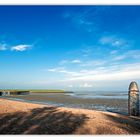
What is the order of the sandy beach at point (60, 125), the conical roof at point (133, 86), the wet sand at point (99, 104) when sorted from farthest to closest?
1. the wet sand at point (99, 104)
2. the conical roof at point (133, 86)
3. the sandy beach at point (60, 125)

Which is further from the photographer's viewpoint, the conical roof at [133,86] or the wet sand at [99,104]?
the wet sand at [99,104]

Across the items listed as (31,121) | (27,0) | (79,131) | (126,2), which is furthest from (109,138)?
Answer: (27,0)

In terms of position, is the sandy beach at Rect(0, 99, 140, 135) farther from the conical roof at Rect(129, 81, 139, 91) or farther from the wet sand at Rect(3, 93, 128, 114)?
the wet sand at Rect(3, 93, 128, 114)

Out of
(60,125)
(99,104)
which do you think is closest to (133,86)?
(60,125)

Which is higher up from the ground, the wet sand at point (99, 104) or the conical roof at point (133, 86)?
the conical roof at point (133, 86)

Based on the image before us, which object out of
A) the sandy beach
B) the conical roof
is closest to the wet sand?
the conical roof

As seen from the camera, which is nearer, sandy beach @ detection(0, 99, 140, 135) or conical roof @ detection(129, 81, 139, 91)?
sandy beach @ detection(0, 99, 140, 135)

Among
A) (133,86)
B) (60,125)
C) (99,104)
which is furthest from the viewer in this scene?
(99,104)

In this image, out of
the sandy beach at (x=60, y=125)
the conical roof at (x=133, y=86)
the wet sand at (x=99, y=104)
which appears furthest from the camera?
the wet sand at (x=99, y=104)

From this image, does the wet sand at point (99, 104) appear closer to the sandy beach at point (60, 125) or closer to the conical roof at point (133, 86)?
the conical roof at point (133, 86)

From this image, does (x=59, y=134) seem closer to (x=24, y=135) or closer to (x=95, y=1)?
(x=24, y=135)

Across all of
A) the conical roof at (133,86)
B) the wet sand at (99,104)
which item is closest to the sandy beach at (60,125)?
Answer: the conical roof at (133,86)

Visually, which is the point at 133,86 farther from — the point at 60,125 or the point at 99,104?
the point at 99,104

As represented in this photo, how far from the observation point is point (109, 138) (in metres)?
7.20
